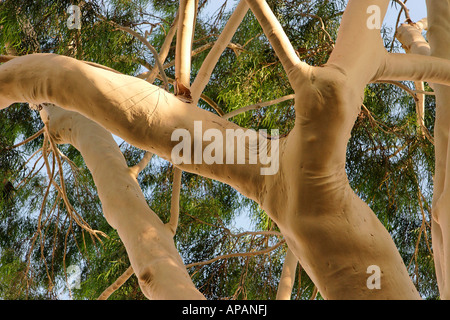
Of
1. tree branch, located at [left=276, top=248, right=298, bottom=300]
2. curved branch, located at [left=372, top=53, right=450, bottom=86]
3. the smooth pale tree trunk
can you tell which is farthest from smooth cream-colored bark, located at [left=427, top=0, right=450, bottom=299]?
tree branch, located at [left=276, top=248, right=298, bottom=300]

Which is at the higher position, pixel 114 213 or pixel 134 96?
pixel 134 96

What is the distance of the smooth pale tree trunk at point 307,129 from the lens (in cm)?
121

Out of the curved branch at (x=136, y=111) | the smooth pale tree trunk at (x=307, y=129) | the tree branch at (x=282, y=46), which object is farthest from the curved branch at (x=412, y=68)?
the curved branch at (x=136, y=111)

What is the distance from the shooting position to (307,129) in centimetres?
122

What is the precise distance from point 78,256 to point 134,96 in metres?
2.86

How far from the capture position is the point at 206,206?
351 centimetres

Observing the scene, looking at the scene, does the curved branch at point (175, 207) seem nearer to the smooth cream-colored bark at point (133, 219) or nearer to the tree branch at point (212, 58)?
the smooth cream-colored bark at point (133, 219)

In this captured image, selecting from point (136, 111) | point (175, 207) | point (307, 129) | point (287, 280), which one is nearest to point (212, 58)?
point (175, 207)

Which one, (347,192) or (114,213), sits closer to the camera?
(347,192)

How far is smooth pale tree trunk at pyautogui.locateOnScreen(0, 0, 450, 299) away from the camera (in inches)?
47.8

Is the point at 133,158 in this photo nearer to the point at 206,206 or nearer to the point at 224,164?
the point at 206,206

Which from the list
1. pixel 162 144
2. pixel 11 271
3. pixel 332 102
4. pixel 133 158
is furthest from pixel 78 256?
pixel 332 102

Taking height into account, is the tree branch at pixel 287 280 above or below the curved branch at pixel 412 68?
below

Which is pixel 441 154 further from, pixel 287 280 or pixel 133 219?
pixel 133 219
